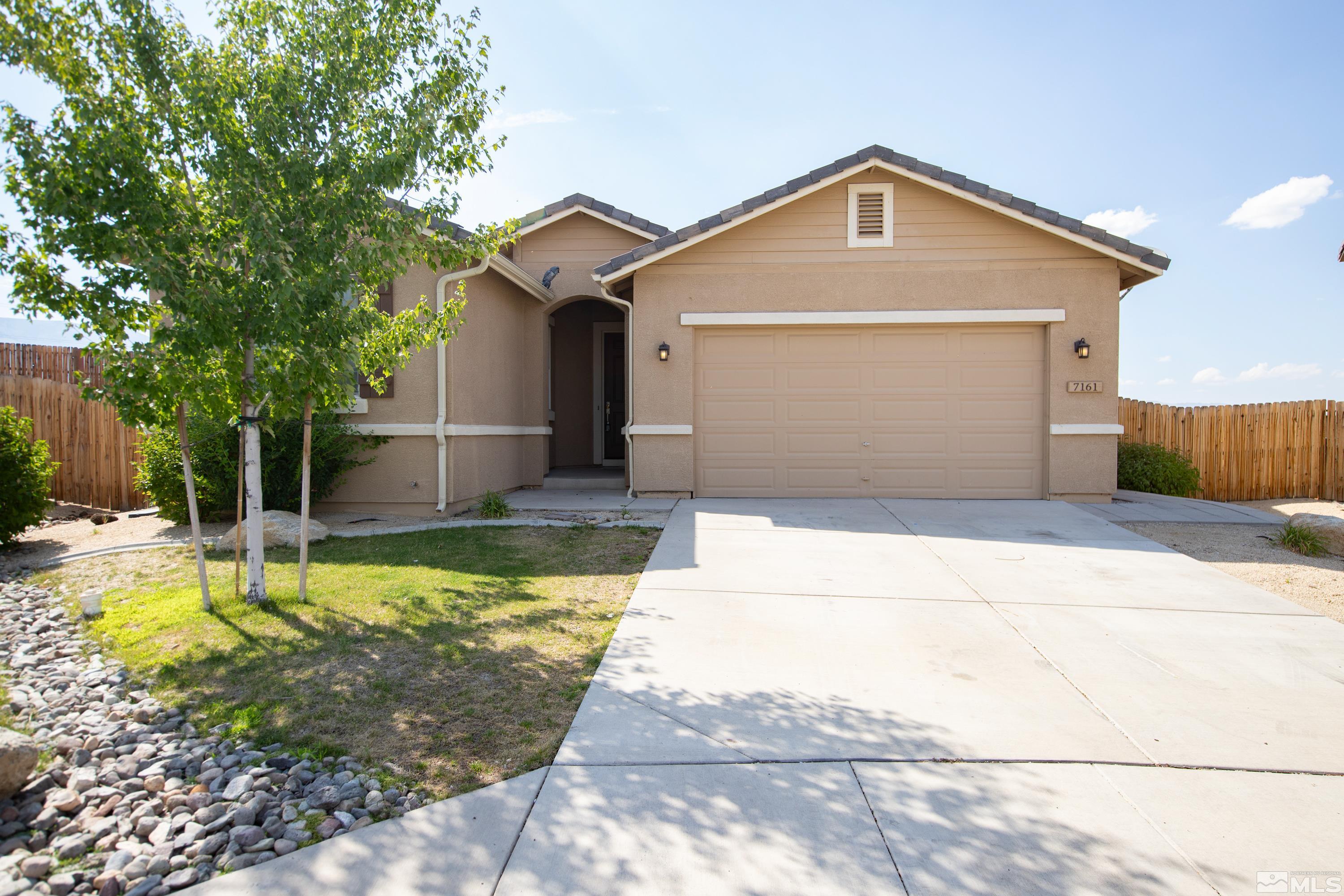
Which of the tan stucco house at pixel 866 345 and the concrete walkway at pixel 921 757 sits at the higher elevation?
the tan stucco house at pixel 866 345

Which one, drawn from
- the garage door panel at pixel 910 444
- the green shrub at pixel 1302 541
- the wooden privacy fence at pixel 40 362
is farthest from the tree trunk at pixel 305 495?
the wooden privacy fence at pixel 40 362

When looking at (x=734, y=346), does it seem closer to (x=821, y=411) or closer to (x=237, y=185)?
(x=821, y=411)

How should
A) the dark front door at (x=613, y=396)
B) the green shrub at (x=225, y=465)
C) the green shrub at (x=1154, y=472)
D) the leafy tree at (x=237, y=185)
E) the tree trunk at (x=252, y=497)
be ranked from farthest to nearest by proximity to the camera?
1. the dark front door at (x=613, y=396)
2. the green shrub at (x=1154, y=472)
3. the green shrub at (x=225, y=465)
4. the tree trunk at (x=252, y=497)
5. the leafy tree at (x=237, y=185)

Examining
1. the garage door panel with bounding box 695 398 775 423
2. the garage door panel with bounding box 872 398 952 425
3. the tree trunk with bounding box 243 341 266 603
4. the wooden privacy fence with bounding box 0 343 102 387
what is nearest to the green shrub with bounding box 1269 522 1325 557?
the garage door panel with bounding box 872 398 952 425

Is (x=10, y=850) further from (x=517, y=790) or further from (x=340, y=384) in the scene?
(x=340, y=384)

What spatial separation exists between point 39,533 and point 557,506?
19.2 feet

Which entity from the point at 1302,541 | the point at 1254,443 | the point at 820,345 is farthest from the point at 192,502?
the point at 1254,443

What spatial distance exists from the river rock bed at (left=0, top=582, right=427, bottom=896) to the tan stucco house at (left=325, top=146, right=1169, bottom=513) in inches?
239

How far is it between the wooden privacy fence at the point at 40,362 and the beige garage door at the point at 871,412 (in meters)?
10.0

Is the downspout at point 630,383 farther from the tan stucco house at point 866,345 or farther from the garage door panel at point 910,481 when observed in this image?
the garage door panel at point 910,481

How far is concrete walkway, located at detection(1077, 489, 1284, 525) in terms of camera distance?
8.48 m

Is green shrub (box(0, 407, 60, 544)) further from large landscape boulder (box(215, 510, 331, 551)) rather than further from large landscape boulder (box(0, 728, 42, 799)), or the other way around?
large landscape boulder (box(0, 728, 42, 799))

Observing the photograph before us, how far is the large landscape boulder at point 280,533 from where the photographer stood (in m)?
6.95

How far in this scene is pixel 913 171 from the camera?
31.0ft
